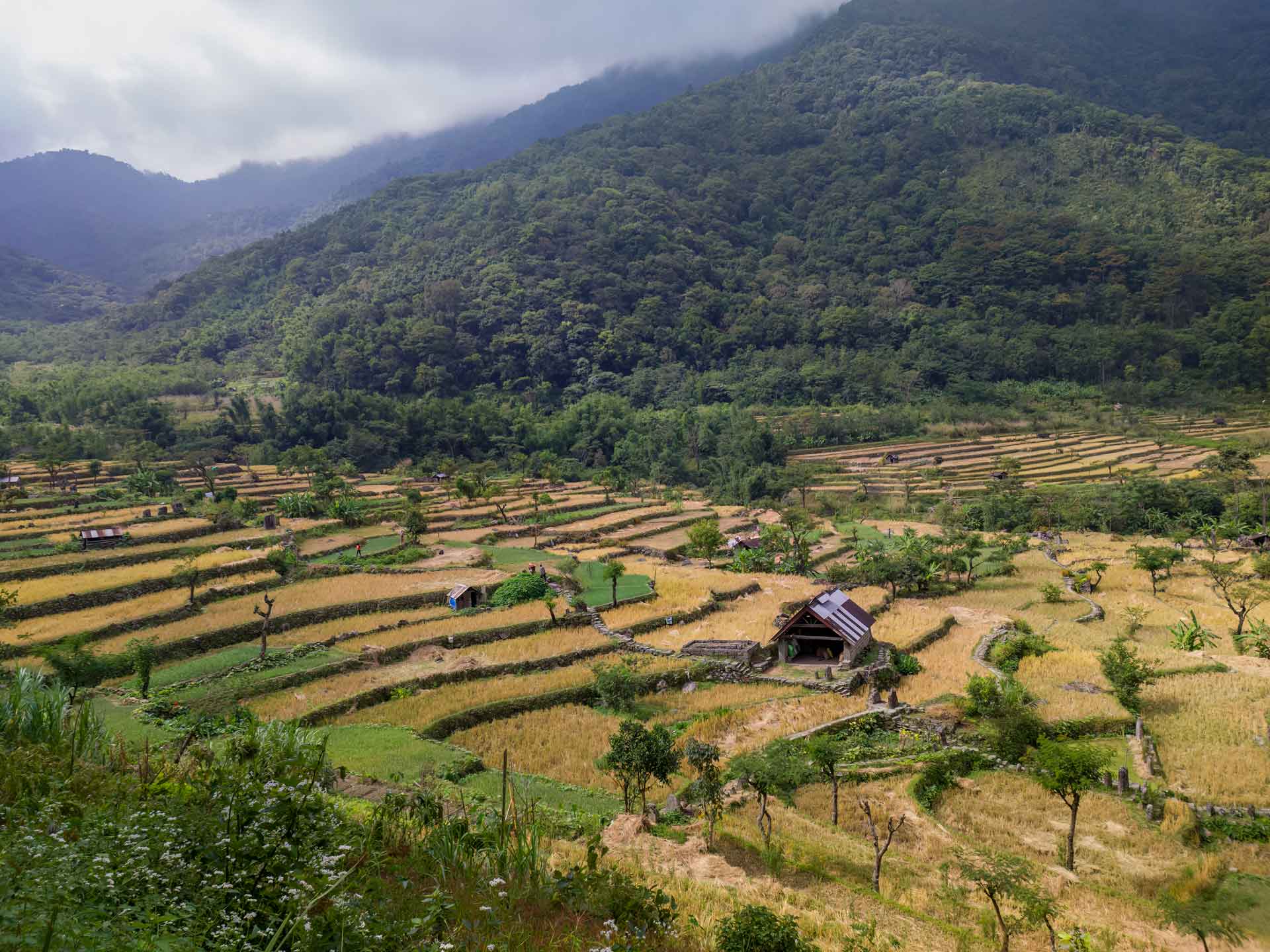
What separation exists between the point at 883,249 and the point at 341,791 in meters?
135

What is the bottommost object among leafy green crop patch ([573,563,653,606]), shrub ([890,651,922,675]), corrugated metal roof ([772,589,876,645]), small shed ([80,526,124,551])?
shrub ([890,651,922,675])

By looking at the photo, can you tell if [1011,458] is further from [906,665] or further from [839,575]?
[906,665]

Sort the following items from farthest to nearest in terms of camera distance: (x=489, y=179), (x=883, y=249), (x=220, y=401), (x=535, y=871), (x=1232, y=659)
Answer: (x=489, y=179) < (x=883, y=249) < (x=220, y=401) < (x=1232, y=659) < (x=535, y=871)

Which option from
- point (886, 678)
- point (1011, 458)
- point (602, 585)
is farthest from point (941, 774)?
point (1011, 458)

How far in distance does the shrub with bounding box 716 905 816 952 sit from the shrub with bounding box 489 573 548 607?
67.5 feet

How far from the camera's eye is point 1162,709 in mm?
16406

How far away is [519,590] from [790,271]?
113 meters

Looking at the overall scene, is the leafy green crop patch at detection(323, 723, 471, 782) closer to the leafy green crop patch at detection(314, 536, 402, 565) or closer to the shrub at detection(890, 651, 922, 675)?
the shrub at detection(890, 651, 922, 675)

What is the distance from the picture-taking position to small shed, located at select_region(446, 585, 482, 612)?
992 inches

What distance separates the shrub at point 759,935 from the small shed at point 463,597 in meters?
20.4

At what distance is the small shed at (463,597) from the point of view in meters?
25.2

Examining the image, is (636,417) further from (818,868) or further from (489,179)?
(489,179)

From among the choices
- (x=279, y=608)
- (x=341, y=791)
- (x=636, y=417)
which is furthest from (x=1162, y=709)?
(x=636, y=417)

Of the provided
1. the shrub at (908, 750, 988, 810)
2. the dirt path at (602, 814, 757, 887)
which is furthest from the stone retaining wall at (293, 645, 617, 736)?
the shrub at (908, 750, 988, 810)
